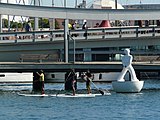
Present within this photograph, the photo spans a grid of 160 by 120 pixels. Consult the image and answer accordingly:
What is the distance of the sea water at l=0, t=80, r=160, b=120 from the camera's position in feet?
169

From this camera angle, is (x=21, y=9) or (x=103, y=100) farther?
(x=21, y=9)

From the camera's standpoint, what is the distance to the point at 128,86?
226ft

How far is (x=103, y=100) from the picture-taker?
63062mm

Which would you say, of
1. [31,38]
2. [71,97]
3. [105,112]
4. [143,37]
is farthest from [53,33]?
[105,112]

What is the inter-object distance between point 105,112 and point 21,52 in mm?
28042

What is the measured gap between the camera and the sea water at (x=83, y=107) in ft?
169

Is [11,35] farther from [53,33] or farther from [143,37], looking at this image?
[143,37]

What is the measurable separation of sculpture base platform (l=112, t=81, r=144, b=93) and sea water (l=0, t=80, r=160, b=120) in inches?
21.2

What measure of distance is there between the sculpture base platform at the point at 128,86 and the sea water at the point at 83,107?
21.2 inches

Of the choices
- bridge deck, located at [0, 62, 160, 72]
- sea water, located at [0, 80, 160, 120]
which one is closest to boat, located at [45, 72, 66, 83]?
bridge deck, located at [0, 62, 160, 72]

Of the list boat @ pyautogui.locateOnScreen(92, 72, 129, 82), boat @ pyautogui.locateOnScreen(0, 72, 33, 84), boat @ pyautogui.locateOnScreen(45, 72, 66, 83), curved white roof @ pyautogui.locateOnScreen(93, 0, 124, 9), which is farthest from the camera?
curved white roof @ pyautogui.locateOnScreen(93, 0, 124, 9)

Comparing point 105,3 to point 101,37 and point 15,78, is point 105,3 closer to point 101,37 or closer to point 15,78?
point 15,78

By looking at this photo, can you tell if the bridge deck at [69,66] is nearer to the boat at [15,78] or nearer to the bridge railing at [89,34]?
the bridge railing at [89,34]

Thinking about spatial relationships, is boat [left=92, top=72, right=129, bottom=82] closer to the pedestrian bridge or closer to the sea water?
the pedestrian bridge
